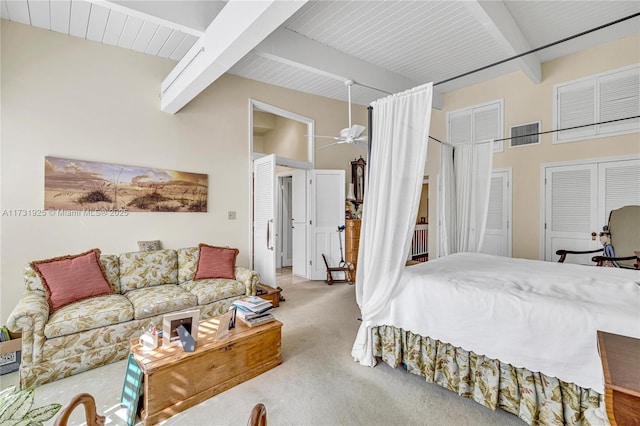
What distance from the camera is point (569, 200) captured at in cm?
416

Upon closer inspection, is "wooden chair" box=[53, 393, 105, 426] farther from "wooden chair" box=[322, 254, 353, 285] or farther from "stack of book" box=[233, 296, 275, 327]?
"wooden chair" box=[322, 254, 353, 285]

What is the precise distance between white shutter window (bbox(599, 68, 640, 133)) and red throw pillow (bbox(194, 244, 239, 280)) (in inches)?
206

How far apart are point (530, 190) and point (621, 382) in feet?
14.5

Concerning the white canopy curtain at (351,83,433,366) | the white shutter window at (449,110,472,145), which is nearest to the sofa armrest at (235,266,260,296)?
the white canopy curtain at (351,83,433,366)

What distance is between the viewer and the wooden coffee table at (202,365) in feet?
6.02

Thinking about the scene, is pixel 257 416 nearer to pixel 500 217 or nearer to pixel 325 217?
pixel 325 217

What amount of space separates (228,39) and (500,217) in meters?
4.69

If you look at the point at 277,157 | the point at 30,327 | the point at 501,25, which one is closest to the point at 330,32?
the point at 501,25

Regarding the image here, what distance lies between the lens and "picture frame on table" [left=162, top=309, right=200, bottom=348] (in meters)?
2.04

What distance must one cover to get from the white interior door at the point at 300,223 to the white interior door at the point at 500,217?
3.18 m

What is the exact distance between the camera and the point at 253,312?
8.02 feet

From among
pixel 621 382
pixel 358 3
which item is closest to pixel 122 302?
pixel 621 382

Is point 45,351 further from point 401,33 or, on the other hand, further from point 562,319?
point 401,33

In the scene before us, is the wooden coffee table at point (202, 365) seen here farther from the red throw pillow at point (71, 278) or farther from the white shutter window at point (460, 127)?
the white shutter window at point (460, 127)
